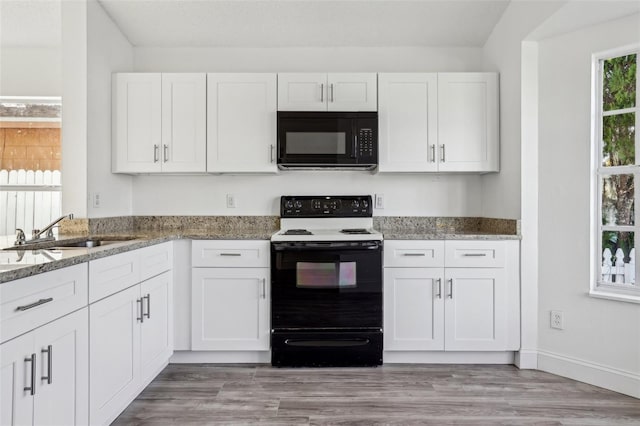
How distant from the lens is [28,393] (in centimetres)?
133

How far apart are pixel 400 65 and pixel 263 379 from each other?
2584mm

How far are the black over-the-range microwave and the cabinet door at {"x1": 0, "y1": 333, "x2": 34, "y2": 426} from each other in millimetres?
1975

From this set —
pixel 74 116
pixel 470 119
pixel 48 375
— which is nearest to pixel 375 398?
pixel 48 375

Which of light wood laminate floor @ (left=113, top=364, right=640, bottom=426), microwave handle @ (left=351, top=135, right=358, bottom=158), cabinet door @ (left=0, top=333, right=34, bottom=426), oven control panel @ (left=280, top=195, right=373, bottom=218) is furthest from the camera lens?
oven control panel @ (left=280, top=195, right=373, bottom=218)

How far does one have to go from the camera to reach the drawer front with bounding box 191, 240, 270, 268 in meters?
2.78

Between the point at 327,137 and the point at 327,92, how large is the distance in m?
0.35

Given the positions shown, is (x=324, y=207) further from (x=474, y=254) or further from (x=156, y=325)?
(x=156, y=325)

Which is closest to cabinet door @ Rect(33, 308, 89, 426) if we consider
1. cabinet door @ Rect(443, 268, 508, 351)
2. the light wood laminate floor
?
the light wood laminate floor

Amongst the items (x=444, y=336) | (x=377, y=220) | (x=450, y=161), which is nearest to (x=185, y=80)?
(x=377, y=220)

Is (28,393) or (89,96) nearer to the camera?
(28,393)

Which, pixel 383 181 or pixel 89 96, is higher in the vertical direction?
pixel 89 96

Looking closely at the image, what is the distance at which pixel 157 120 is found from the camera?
3.06 m

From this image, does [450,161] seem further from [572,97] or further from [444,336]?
[444,336]

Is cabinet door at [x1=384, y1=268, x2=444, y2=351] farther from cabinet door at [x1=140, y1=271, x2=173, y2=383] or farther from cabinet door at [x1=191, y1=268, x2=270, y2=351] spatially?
cabinet door at [x1=140, y1=271, x2=173, y2=383]
